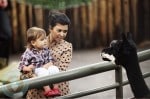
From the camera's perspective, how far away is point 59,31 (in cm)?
A: 480

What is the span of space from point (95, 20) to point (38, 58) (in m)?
4.90

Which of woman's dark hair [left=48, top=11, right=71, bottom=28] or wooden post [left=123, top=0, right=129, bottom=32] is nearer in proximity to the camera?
woman's dark hair [left=48, top=11, right=71, bottom=28]

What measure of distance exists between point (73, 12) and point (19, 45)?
2.72 ft

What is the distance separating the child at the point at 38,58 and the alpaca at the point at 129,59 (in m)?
0.39

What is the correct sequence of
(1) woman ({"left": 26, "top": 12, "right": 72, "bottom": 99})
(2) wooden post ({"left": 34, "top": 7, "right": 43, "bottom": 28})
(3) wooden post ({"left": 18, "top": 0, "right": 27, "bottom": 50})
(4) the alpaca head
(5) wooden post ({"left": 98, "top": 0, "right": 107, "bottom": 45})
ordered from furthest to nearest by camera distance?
(5) wooden post ({"left": 98, "top": 0, "right": 107, "bottom": 45})
(3) wooden post ({"left": 18, "top": 0, "right": 27, "bottom": 50})
(2) wooden post ({"left": 34, "top": 7, "right": 43, "bottom": 28})
(1) woman ({"left": 26, "top": 12, "right": 72, "bottom": 99})
(4) the alpaca head

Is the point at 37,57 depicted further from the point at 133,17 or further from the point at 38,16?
the point at 133,17

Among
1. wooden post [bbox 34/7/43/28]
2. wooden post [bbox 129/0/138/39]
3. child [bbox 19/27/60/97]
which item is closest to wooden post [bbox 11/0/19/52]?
wooden post [bbox 34/7/43/28]

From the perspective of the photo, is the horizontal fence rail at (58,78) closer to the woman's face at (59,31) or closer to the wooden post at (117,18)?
the woman's face at (59,31)

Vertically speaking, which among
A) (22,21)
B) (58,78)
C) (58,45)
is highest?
(58,45)

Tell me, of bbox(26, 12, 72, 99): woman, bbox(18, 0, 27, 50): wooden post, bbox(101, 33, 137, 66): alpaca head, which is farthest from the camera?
bbox(18, 0, 27, 50): wooden post

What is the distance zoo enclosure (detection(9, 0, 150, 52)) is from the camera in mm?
9328

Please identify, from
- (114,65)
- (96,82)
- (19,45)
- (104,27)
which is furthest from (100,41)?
(114,65)

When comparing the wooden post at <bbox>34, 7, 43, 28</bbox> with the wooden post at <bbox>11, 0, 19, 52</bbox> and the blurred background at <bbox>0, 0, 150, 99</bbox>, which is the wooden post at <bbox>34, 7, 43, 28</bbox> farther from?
the wooden post at <bbox>11, 0, 19, 52</bbox>

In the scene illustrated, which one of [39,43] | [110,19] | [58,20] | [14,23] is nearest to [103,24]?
[110,19]
